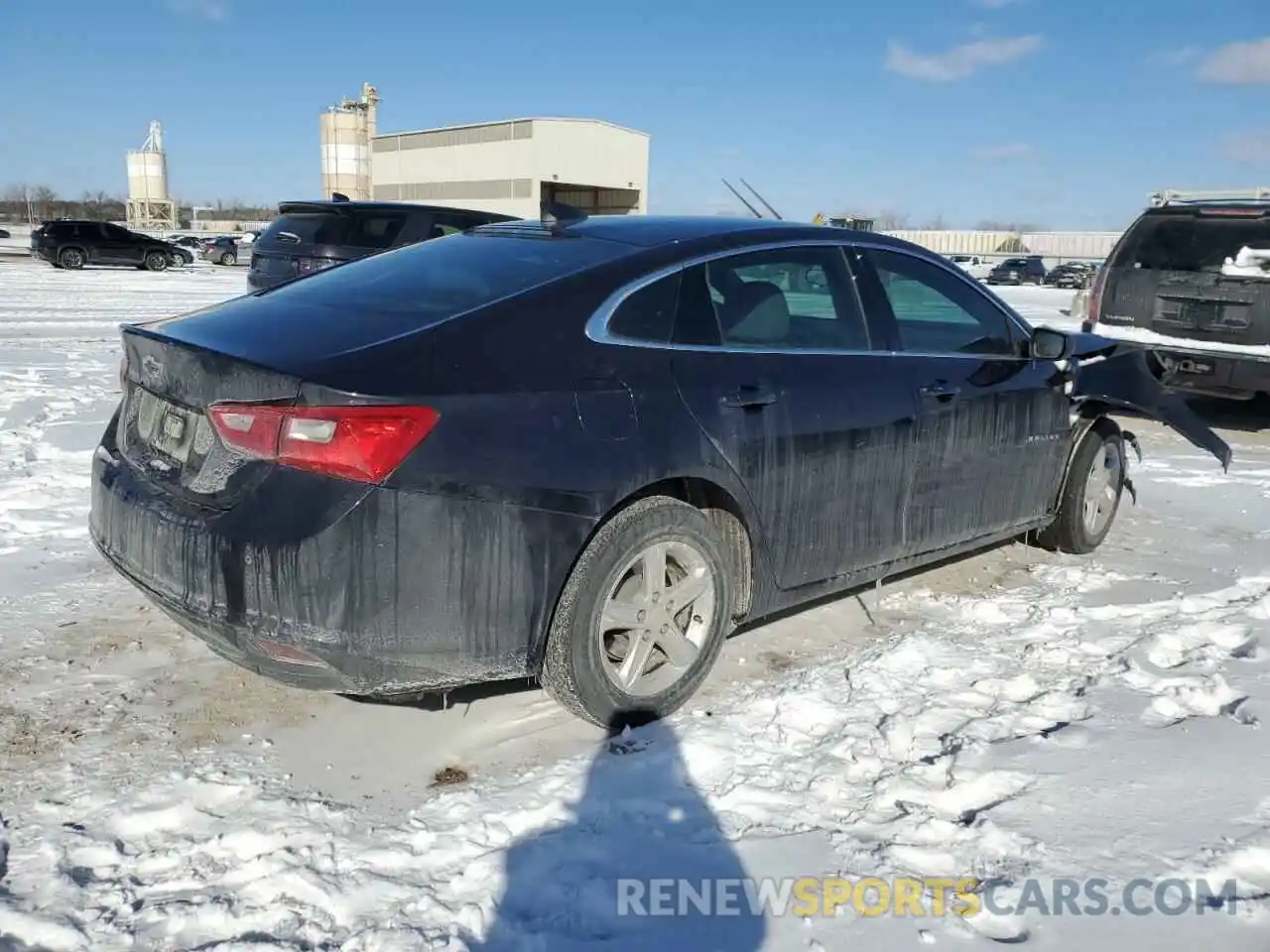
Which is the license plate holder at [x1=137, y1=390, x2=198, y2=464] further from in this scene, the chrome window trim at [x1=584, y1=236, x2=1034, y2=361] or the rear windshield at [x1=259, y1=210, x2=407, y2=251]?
the rear windshield at [x1=259, y1=210, x2=407, y2=251]

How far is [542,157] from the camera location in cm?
6069

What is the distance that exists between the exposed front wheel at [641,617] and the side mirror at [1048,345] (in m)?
2.12

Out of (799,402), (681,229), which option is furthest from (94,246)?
(799,402)

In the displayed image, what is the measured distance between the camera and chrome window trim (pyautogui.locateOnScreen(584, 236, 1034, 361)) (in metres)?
3.11

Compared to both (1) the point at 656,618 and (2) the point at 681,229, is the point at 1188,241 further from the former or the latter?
(1) the point at 656,618

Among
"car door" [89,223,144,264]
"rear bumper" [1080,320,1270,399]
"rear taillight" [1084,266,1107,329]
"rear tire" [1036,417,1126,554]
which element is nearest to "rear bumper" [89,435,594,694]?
"rear tire" [1036,417,1126,554]

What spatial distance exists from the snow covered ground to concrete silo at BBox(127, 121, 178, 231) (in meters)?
85.3

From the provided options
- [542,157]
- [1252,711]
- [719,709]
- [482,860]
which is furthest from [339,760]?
[542,157]

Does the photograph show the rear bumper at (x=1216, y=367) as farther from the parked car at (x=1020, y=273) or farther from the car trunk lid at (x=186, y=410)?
the parked car at (x=1020, y=273)

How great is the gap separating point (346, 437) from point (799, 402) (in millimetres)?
1612

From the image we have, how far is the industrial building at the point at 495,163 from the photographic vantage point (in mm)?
61188

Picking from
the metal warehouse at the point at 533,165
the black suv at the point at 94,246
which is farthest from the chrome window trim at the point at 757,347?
the metal warehouse at the point at 533,165

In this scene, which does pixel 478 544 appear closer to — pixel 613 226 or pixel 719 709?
pixel 719 709
